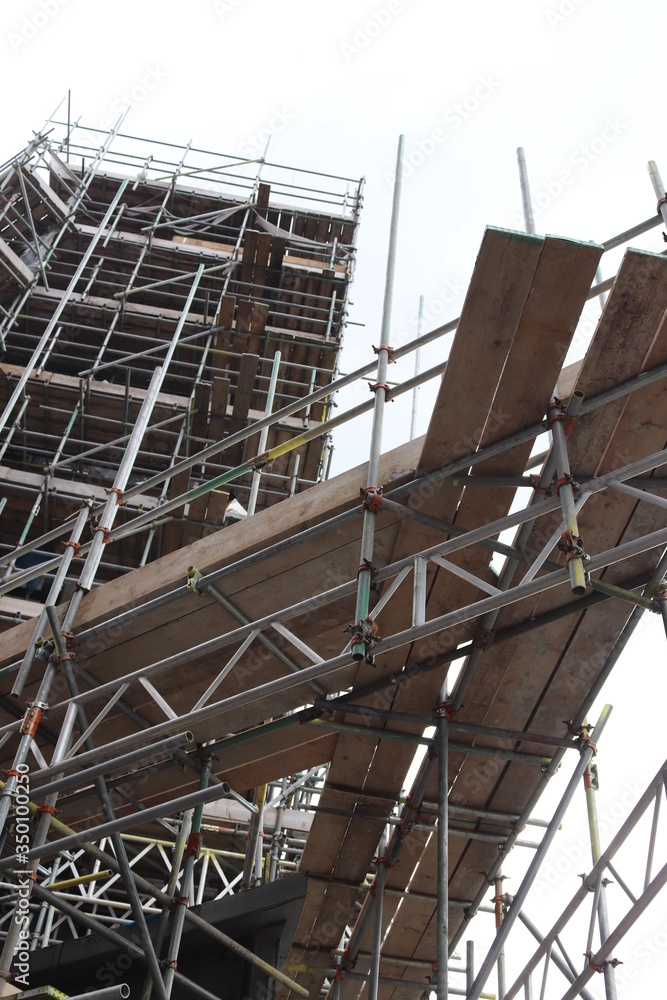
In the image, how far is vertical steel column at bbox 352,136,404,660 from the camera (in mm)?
4945

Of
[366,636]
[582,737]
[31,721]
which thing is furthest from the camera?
[582,737]

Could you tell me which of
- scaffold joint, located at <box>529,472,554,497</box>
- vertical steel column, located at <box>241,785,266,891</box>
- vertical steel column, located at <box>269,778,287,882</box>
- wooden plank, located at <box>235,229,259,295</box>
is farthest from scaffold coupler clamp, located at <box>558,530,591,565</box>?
wooden plank, located at <box>235,229,259,295</box>

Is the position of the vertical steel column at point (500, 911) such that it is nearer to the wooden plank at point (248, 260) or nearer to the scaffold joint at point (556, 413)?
the scaffold joint at point (556, 413)

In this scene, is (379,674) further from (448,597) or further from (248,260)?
(248,260)

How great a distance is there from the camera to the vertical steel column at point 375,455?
4.95 metres

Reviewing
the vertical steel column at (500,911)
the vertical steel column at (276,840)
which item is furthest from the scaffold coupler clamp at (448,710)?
the vertical steel column at (276,840)

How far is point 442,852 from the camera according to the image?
596 centimetres

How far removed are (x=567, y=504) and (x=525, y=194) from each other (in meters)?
2.80

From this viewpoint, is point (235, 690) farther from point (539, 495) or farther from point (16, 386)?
point (16, 386)

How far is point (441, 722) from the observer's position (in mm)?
6598

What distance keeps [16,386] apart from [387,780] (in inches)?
408

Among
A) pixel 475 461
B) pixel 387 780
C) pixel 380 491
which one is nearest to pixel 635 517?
pixel 475 461

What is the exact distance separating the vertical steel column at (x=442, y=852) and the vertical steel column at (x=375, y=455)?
1.42 m

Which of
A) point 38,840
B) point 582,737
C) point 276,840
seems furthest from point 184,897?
point 276,840
